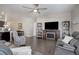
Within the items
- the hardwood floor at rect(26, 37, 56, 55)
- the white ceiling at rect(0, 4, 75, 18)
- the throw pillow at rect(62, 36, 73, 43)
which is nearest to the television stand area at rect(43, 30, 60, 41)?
the hardwood floor at rect(26, 37, 56, 55)

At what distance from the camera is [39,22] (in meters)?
2.53

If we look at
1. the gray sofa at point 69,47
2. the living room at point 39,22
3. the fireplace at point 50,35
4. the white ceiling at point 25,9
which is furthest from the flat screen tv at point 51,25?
the gray sofa at point 69,47

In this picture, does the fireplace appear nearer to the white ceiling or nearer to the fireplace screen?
the fireplace screen

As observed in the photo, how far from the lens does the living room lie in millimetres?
2201

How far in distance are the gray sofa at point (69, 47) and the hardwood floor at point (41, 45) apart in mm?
121

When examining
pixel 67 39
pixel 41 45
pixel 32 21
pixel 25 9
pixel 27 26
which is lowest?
pixel 41 45

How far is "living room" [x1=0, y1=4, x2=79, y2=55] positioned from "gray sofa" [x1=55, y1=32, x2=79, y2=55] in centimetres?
6

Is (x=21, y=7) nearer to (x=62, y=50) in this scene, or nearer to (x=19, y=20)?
(x=19, y=20)

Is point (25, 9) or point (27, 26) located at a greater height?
point (25, 9)

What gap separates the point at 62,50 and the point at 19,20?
116 cm

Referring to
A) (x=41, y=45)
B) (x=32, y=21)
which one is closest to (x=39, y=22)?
(x=32, y=21)

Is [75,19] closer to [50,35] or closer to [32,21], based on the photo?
[50,35]

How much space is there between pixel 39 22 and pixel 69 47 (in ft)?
2.95

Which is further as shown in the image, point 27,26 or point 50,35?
point 50,35
